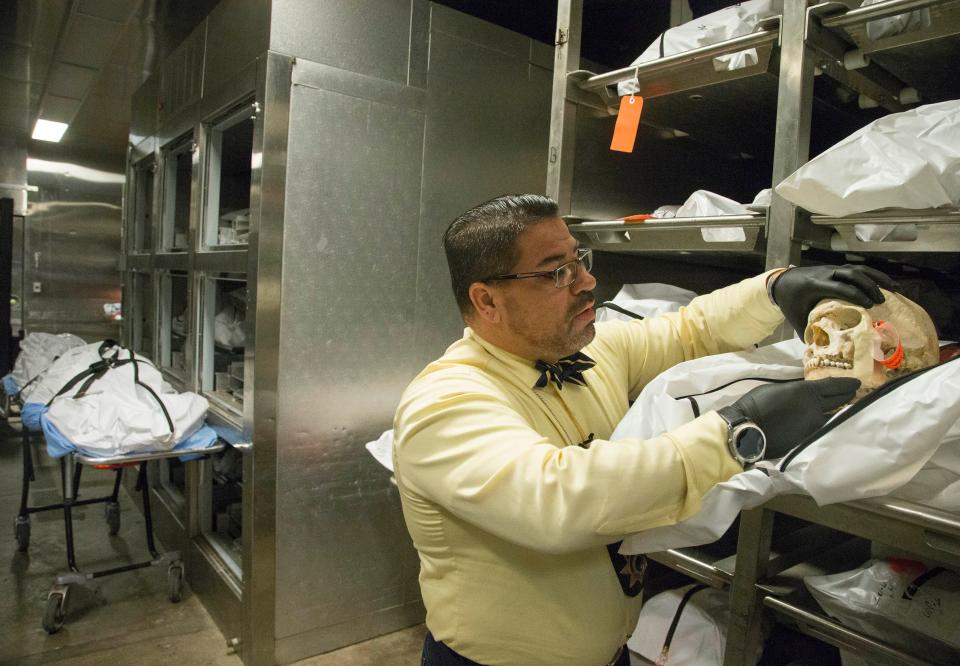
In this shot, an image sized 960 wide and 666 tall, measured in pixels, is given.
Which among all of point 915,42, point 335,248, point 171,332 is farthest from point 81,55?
point 915,42

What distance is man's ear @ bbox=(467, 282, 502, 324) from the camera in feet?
4.51

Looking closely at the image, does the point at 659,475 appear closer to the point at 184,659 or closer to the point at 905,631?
the point at 905,631

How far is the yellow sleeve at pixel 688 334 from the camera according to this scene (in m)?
1.46

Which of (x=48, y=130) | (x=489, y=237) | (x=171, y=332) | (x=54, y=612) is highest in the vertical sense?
(x=48, y=130)

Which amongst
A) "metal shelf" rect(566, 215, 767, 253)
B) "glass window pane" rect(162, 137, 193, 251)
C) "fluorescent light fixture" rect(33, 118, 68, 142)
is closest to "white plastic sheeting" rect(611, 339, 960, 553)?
"metal shelf" rect(566, 215, 767, 253)

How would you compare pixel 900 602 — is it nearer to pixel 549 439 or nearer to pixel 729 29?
pixel 549 439

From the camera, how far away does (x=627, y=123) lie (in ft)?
5.91

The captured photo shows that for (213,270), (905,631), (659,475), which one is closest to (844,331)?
(659,475)

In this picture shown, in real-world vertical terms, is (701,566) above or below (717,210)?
below

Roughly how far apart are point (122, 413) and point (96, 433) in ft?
0.40

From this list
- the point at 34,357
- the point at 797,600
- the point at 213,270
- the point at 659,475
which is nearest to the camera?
the point at 659,475

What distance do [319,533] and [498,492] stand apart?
1.75 m

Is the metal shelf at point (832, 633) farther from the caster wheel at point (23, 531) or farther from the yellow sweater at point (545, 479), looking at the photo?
the caster wheel at point (23, 531)

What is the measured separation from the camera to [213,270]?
2.91 meters
